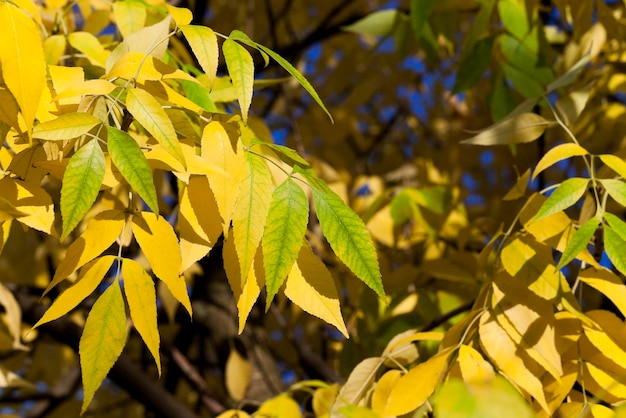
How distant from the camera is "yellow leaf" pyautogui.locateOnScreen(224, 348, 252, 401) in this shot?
1.78m

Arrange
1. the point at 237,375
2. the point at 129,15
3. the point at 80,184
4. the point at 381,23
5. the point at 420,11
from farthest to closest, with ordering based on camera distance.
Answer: the point at 237,375, the point at 381,23, the point at 420,11, the point at 129,15, the point at 80,184

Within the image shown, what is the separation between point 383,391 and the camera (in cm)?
92

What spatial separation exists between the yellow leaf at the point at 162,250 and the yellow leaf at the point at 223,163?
0.25 feet

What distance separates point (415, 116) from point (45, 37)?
2532mm

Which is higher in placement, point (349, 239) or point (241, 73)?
point (241, 73)

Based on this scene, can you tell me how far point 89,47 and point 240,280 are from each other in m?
0.52

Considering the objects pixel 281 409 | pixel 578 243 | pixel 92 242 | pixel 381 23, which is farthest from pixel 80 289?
pixel 381 23

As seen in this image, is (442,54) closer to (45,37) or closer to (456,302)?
Result: (456,302)

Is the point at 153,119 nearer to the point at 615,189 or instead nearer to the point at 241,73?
the point at 241,73

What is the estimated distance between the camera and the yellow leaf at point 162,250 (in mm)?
728

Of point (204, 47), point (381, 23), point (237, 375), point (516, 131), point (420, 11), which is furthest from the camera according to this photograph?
point (237, 375)

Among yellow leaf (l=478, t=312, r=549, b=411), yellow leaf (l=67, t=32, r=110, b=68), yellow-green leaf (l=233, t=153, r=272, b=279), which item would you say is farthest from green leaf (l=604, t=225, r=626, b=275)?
yellow leaf (l=67, t=32, r=110, b=68)

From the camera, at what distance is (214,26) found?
2879mm

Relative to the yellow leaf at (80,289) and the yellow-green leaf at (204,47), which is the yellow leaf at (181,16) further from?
the yellow leaf at (80,289)
